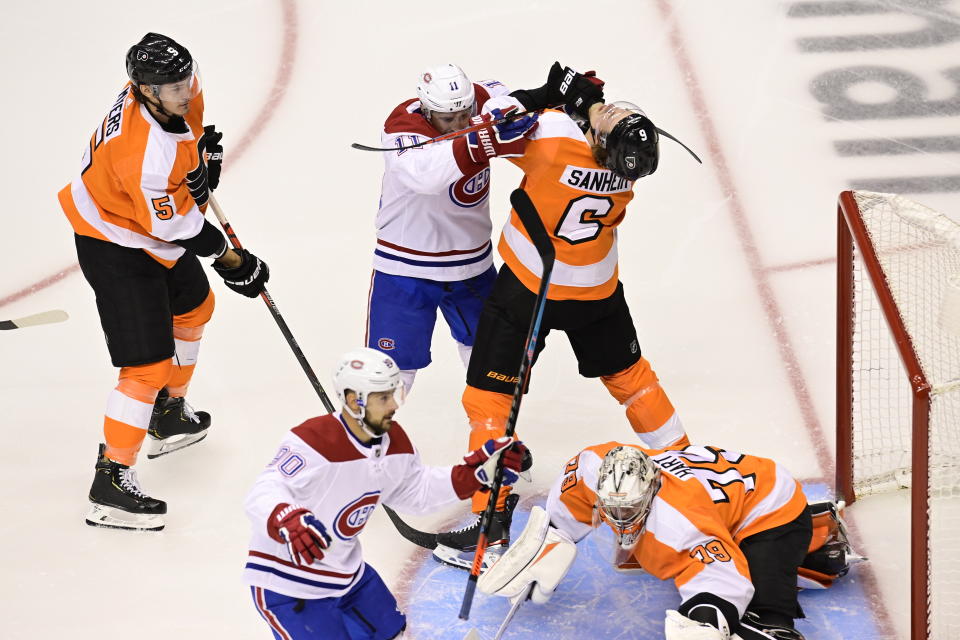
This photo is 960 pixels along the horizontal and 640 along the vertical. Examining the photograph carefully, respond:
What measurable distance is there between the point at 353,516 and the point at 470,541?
2.89 feet

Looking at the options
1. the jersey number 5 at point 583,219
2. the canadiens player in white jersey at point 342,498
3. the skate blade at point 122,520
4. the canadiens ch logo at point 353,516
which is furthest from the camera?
the skate blade at point 122,520

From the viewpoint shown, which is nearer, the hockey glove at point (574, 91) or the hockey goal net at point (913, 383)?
the hockey goal net at point (913, 383)

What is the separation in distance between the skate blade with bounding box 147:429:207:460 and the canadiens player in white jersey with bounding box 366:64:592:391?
721 mm

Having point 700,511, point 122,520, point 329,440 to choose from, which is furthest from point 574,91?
point 122,520

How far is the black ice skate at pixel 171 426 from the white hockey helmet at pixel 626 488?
5.26ft

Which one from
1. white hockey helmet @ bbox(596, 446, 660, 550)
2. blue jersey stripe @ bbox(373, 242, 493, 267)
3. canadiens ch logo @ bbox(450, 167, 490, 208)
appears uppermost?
canadiens ch logo @ bbox(450, 167, 490, 208)

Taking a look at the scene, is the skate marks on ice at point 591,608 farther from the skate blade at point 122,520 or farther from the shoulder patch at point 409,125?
the shoulder patch at point 409,125

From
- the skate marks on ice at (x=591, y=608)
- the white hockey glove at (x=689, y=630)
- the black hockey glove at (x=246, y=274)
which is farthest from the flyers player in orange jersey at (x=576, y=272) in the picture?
the white hockey glove at (x=689, y=630)

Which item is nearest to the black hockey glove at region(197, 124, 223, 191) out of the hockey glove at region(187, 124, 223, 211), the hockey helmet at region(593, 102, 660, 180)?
the hockey glove at region(187, 124, 223, 211)

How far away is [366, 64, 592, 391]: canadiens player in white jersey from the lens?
3.47 m

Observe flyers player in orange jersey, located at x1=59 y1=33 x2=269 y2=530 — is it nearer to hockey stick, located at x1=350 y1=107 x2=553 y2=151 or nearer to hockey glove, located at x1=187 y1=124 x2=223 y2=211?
hockey glove, located at x1=187 y1=124 x2=223 y2=211

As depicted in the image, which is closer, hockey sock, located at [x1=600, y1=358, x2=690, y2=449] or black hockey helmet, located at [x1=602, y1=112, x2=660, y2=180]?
black hockey helmet, located at [x1=602, y1=112, x2=660, y2=180]

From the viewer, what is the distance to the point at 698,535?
3.03m

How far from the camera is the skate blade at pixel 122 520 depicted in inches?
149
